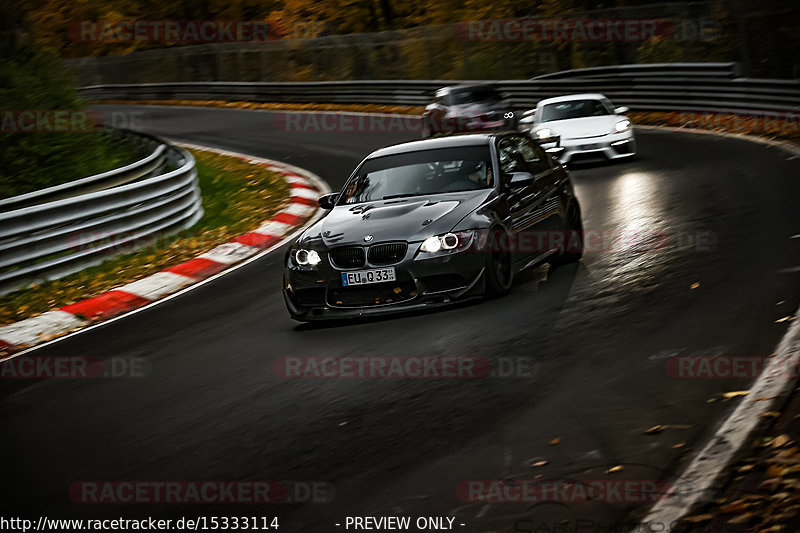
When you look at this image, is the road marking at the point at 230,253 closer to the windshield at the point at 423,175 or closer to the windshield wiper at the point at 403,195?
the windshield at the point at 423,175

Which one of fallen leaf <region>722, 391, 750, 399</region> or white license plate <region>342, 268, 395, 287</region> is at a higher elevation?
white license plate <region>342, 268, 395, 287</region>

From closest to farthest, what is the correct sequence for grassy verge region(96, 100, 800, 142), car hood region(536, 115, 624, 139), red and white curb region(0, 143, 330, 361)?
1. red and white curb region(0, 143, 330, 361)
2. car hood region(536, 115, 624, 139)
3. grassy verge region(96, 100, 800, 142)

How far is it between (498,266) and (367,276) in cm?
116

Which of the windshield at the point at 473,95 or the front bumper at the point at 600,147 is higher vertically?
the windshield at the point at 473,95

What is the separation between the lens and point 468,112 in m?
24.6

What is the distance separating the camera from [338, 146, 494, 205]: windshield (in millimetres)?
9617

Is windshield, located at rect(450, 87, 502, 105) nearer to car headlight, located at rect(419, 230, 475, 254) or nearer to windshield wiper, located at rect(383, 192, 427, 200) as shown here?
windshield wiper, located at rect(383, 192, 427, 200)

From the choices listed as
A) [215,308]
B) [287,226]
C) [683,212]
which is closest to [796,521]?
[215,308]

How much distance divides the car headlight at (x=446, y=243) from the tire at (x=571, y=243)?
1986 millimetres

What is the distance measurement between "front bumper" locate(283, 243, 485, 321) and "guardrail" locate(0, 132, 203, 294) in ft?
17.3

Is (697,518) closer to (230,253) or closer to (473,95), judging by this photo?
(230,253)

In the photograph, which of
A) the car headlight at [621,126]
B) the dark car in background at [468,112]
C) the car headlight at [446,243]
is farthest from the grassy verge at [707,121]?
the car headlight at [446,243]

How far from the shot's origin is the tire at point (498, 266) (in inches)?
345

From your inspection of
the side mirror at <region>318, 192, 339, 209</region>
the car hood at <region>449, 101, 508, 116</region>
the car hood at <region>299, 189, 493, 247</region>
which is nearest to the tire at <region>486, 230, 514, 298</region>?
the car hood at <region>299, 189, 493, 247</region>
